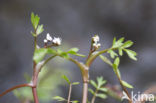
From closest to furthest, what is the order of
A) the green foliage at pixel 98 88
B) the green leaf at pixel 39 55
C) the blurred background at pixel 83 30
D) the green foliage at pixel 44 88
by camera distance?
the green leaf at pixel 39 55 → the green foliage at pixel 98 88 → the green foliage at pixel 44 88 → the blurred background at pixel 83 30

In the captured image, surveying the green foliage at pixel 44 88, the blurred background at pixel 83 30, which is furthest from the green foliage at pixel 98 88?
the blurred background at pixel 83 30

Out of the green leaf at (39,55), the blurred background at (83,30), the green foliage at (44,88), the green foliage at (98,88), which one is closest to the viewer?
the green leaf at (39,55)

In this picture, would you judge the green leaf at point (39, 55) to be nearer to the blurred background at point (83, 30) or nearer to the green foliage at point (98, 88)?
the green foliage at point (98, 88)

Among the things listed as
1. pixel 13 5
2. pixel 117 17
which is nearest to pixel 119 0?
pixel 117 17

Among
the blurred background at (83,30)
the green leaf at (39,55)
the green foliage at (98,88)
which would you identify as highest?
the blurred background at (83,30)

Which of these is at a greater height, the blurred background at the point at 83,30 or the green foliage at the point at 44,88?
the blurred background at the point at 83,30

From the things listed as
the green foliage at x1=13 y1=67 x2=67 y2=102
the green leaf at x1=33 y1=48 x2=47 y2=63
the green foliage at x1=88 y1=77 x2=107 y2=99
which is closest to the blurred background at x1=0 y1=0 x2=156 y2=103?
the green foliage at x1=13 y1=67 x2=67 y2=102

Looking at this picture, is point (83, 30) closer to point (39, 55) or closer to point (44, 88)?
point (44, 88)

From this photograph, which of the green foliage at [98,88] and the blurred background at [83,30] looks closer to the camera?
the green foliage at [98,88]

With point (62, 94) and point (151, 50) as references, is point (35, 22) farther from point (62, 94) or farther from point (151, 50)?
point (151, 50)
